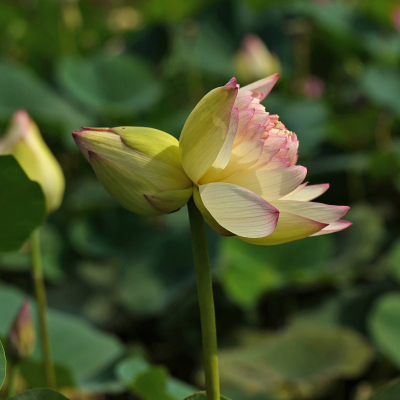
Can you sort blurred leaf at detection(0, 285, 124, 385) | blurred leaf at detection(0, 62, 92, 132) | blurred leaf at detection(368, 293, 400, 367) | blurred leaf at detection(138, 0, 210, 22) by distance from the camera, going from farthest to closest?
1. blurred leaf at detection(138, 0, 210, 22)
2. blurred leaf at detection(0, 62, 92, 132)
3. blurred leaf at detection(368, 293, 400, 367)
4. blurred leaf at detection(0, 285, 124, 385)

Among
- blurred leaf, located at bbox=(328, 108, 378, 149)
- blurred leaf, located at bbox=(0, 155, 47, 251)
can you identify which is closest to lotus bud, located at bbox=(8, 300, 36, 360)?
blurred leaf, located at bbox=(0, 155, 47, 251)

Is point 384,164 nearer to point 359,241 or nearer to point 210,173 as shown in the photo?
point 359,241

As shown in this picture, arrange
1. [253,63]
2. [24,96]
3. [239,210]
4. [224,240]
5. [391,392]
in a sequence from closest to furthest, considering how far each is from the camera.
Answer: [239,210] < [391,392] < [224,240] < [24,96] < [253,63]

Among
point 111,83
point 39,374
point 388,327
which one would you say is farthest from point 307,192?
point 111,83

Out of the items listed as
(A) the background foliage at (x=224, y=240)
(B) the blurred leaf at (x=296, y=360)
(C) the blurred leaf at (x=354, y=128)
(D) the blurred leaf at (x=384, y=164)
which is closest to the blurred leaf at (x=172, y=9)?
(A) the background foliage at (x=224, y=240)

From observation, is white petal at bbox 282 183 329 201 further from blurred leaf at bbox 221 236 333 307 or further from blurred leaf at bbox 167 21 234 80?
blurred leaf at bbox 167 21 234 80

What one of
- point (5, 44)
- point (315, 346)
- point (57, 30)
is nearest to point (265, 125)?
point (315, 346)
